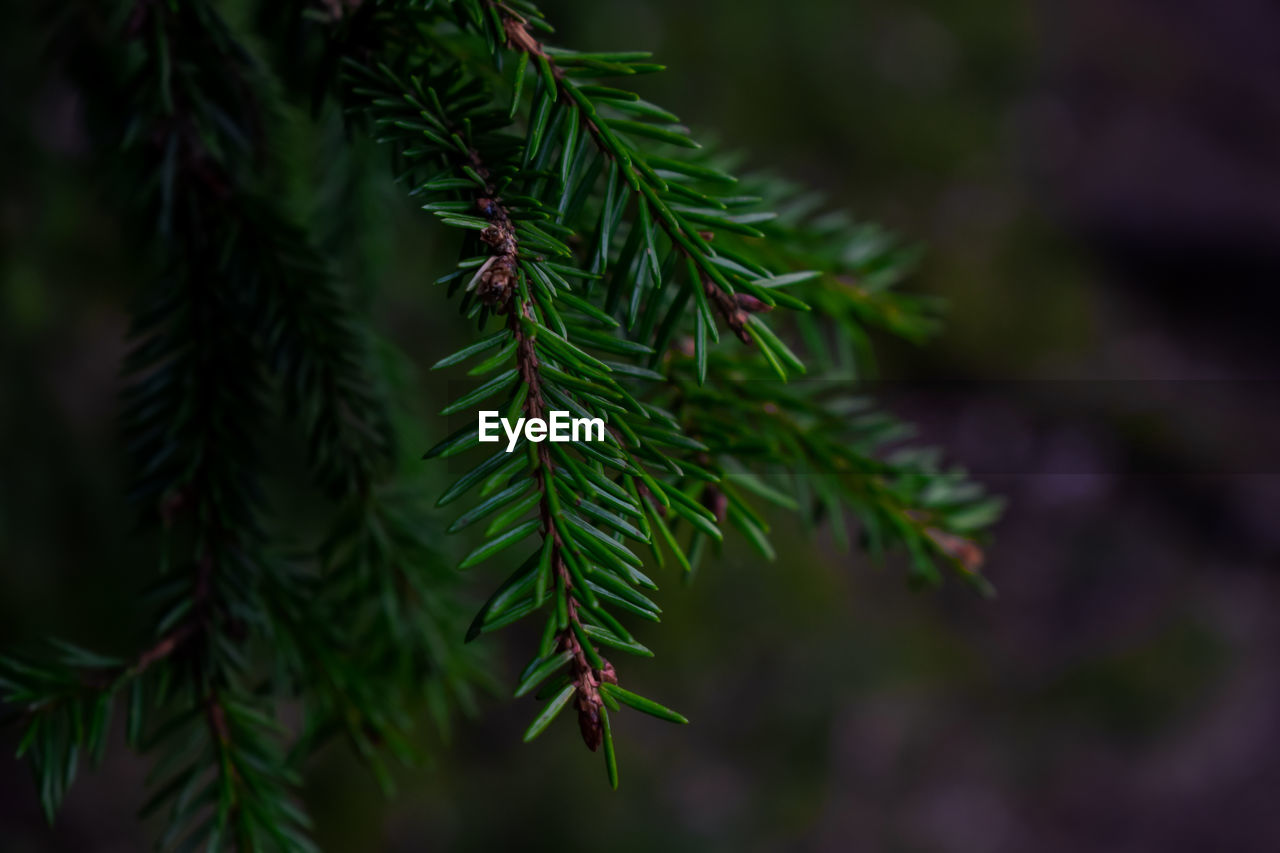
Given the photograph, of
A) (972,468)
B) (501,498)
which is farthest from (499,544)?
(972,468)

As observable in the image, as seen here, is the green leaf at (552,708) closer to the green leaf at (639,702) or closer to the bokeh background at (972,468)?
the green leaf at (639,702)

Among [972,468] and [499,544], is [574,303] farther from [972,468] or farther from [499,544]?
[972,468]

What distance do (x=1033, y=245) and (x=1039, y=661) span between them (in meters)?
2.00

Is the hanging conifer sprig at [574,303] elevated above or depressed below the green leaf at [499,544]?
above

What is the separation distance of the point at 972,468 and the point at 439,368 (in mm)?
3859

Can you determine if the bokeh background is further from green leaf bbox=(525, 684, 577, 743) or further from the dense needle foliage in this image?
green leaf bbox=(525, 684, 577, 743)

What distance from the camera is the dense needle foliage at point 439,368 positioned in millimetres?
471

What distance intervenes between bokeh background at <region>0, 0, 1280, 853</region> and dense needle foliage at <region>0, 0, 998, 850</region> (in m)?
0.91

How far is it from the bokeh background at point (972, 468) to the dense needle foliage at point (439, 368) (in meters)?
0.91

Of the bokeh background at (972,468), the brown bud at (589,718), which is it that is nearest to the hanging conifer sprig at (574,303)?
the brown bud at (589,718)

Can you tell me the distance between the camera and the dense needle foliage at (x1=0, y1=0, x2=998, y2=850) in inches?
18.5

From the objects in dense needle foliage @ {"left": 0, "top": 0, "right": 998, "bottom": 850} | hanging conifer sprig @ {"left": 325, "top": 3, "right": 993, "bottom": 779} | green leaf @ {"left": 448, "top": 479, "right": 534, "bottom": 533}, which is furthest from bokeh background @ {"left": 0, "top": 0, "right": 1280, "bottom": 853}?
green leaf @ {"left": 448, "top": 479, "right": 534, "bottom": 533}

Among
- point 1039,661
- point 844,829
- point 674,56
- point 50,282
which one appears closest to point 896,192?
point 674,56

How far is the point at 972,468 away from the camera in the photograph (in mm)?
3943
